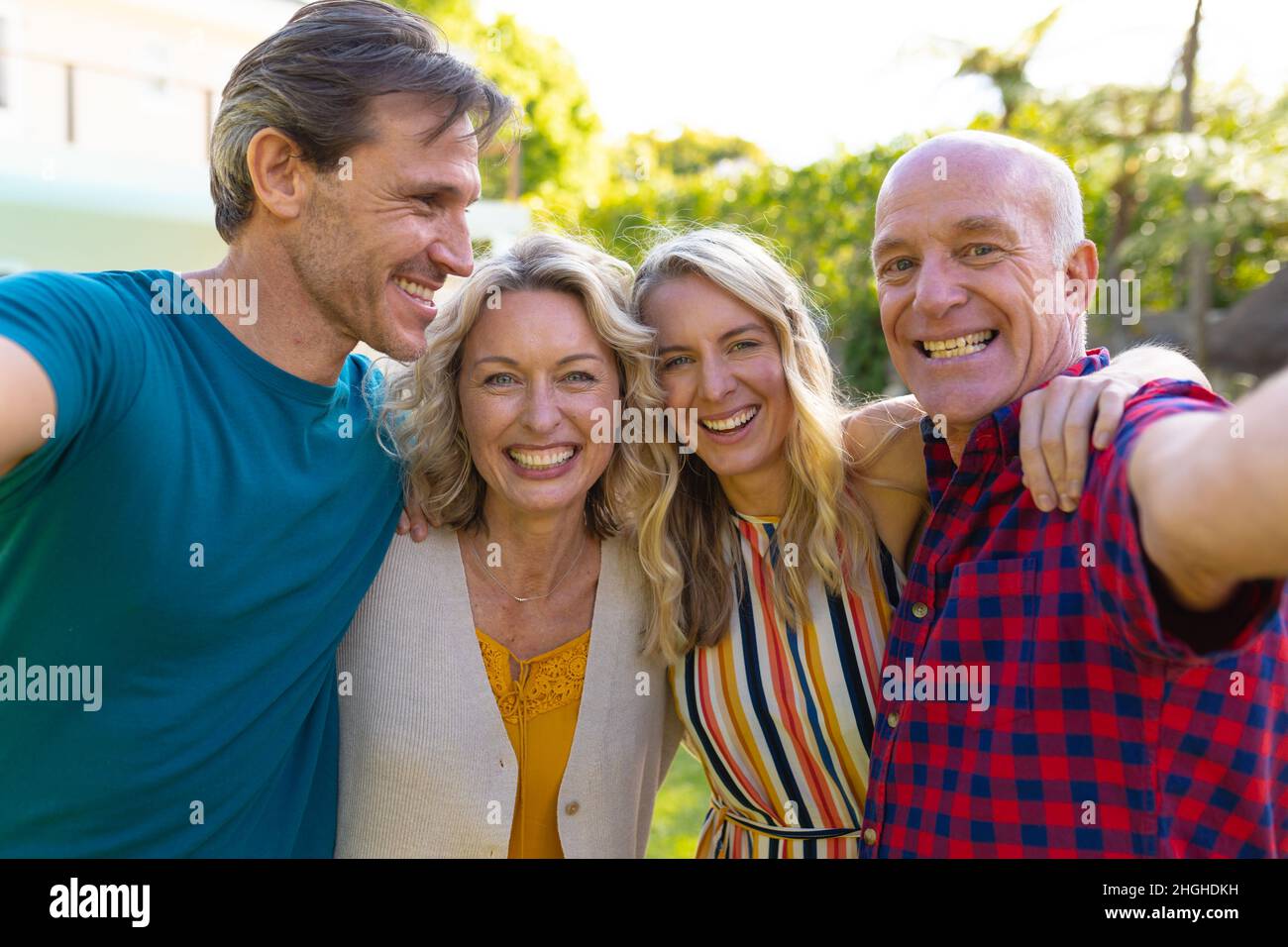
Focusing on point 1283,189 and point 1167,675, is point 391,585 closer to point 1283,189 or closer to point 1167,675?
point 1167,675

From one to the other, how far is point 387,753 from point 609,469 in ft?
3.19

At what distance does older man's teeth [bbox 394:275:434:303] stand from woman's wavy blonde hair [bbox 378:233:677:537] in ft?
0.51

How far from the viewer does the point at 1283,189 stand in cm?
1084

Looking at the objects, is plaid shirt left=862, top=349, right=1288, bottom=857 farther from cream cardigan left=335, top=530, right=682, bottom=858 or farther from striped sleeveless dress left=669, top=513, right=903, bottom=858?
cream cardigan left=335, top=530, right=682, bottom=858

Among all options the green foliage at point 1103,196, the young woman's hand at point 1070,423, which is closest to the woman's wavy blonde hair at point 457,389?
the young woman's hand at point 1070,423

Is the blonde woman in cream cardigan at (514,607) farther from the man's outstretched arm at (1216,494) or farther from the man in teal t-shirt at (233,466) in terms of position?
the man's outstretched arm at (1216,494)

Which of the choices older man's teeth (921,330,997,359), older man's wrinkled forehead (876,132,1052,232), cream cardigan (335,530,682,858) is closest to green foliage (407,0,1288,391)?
cream cardigan (335,530,682,858)

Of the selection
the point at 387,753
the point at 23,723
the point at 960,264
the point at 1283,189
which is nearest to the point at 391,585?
the point at 387,753

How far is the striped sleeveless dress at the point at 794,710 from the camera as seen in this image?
2705mm

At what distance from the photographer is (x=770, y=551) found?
2.92 metres

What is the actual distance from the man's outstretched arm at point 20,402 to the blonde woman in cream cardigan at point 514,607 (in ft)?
3.33

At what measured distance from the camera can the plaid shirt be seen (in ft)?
6.29

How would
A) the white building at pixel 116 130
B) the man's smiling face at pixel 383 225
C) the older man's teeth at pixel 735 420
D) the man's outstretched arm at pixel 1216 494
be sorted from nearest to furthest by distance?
the man's outstretched arm at pixel 1216 494
the man's smiling face at pixel 383 225
the older man's teeth at pixel 735 420
the white building at pixel 116 130

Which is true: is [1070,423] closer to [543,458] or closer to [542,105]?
[543,458]
